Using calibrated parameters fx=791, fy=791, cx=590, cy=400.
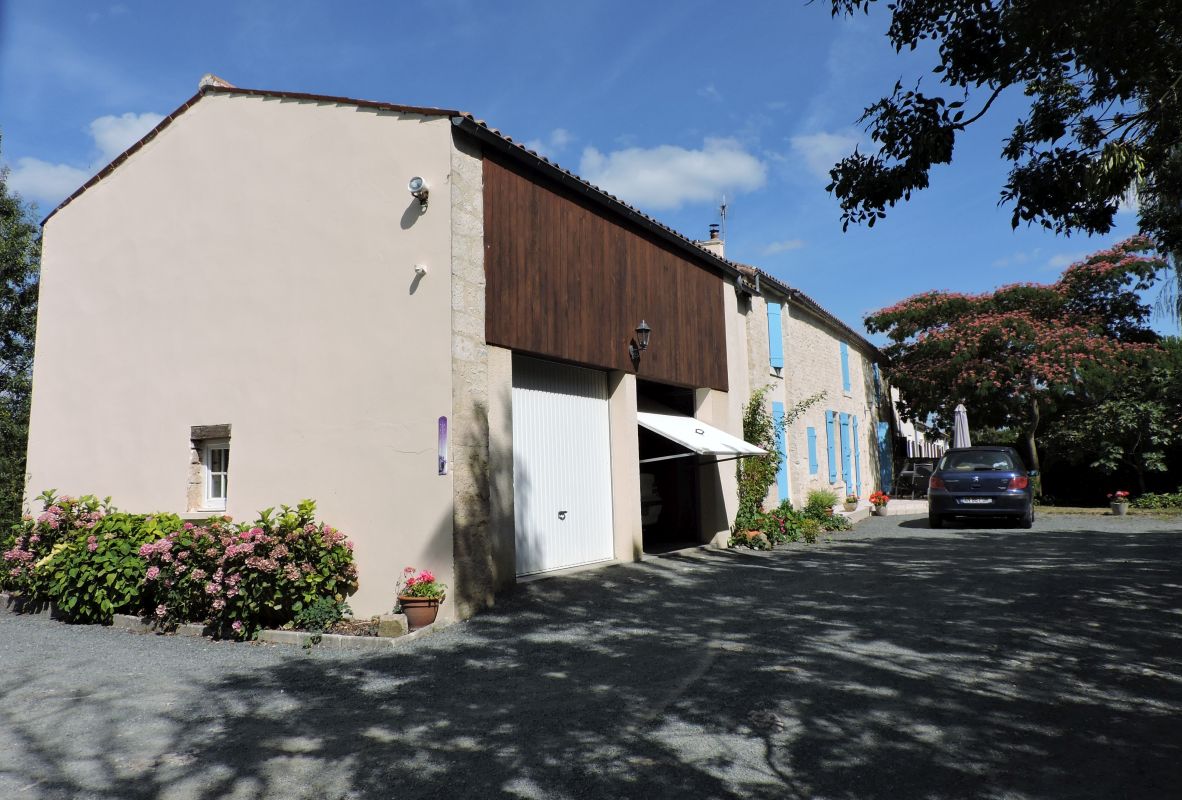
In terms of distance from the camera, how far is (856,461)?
21.2 meters

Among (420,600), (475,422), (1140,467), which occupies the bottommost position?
(420,600)

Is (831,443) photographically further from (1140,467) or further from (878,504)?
(1140,467)

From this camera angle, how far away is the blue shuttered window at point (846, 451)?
19.8m

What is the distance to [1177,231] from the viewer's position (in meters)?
8.79

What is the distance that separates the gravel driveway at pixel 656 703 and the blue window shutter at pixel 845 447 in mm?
11822

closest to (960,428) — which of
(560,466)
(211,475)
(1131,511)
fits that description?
(1131,511)

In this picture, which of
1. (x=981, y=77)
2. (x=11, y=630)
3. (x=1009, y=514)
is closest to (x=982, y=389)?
(x=1009, y=514)

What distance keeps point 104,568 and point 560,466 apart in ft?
16.0

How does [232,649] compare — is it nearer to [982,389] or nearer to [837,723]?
[837,723]

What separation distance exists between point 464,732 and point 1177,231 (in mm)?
9259

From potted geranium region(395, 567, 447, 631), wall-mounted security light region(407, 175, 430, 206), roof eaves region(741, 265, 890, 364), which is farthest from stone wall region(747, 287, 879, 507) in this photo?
potted geranium region(395, 567, 447, 631)

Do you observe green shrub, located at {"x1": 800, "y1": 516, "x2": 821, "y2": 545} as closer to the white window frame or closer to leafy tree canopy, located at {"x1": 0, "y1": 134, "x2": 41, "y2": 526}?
the white window frame

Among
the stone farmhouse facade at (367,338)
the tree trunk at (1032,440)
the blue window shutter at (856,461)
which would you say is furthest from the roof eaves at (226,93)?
the tree trunk at (1032,440)

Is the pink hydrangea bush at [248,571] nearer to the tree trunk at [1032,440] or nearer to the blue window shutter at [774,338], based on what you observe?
the blue window shutter at [774,338]
